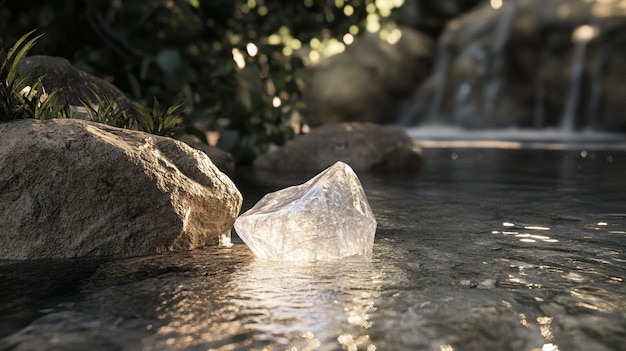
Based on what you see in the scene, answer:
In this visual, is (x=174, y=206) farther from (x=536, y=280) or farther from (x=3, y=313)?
(x=536, y=280)

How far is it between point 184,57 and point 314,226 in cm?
436

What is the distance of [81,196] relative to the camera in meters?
3.27

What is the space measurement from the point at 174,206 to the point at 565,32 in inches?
659

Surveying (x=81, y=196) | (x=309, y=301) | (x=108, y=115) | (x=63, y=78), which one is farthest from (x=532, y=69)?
(x=309, y=301)

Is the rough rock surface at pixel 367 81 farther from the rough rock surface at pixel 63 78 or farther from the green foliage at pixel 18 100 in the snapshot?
the green foliage at pixel 18 100

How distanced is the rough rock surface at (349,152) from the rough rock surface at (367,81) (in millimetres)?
12073

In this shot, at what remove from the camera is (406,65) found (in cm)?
2094

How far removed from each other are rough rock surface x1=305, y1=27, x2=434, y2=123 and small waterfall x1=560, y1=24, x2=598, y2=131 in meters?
4.38

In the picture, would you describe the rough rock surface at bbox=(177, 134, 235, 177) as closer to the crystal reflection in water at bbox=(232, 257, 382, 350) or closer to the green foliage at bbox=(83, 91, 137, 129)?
the green foliage at bbox=(83, 91, 137, 129)

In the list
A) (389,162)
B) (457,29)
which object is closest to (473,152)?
(389,162)

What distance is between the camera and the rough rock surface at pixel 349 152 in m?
8.29

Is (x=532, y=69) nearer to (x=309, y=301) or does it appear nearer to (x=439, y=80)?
(x=439, y=80)

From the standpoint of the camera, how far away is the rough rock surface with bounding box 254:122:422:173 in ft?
27.2

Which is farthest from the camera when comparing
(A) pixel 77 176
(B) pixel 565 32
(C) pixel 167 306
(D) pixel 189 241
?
(B) pixel 565 32
